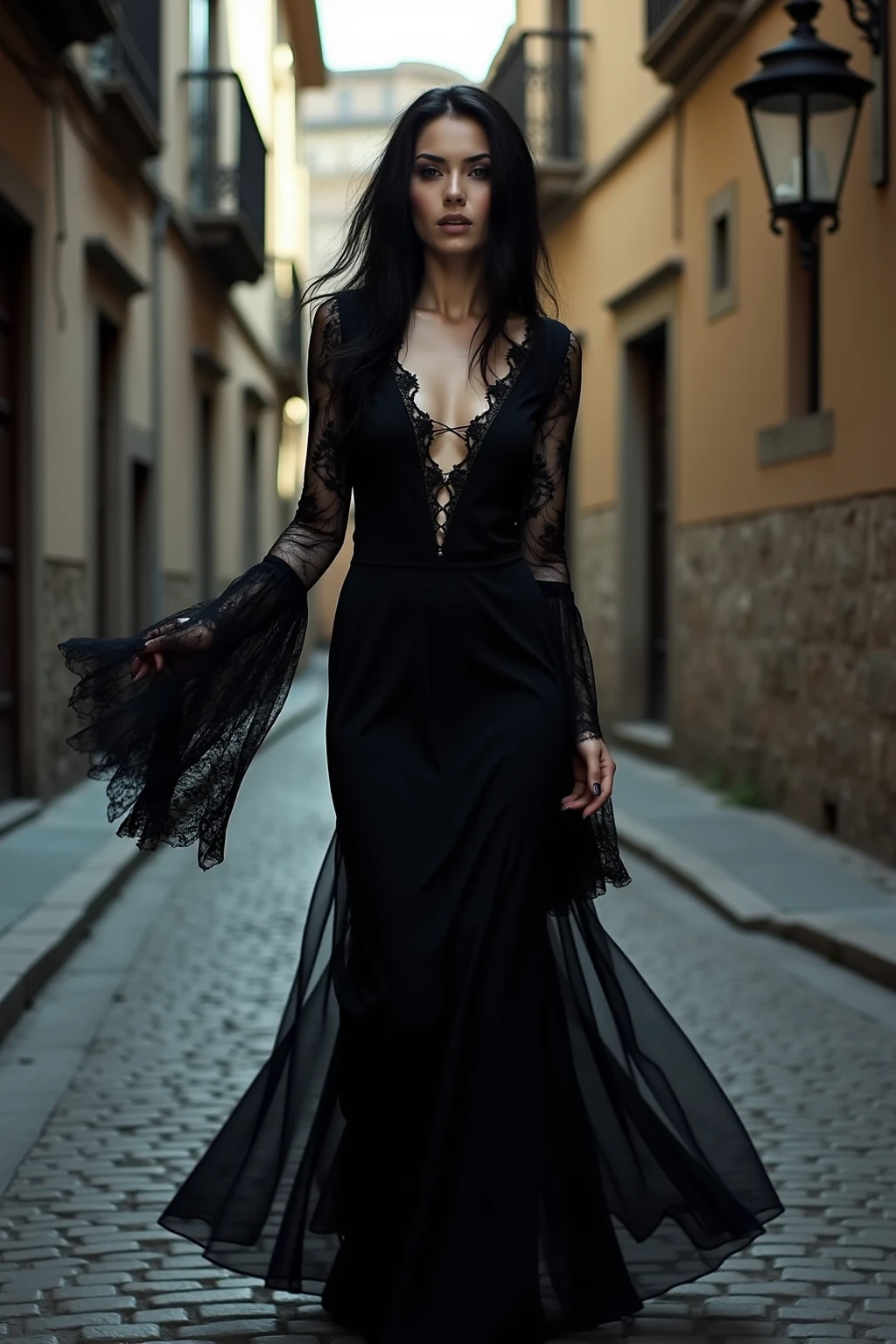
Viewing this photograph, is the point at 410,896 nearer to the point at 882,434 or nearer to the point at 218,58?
the point at 882,434

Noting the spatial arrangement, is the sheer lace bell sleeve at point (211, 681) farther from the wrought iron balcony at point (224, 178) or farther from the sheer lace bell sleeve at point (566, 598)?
the wrought iron balcony at point (224, 178)

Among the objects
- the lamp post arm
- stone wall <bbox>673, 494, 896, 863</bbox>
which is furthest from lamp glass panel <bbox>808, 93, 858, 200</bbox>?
stone wall <bbox>673, 494, 896, 863</bbox>

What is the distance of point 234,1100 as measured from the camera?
16.0 ft

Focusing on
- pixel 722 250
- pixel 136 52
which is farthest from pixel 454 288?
pixel 136 52

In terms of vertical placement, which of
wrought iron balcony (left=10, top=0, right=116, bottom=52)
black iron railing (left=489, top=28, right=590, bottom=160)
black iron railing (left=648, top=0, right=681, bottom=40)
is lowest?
wrought iron balcony (left=10, top=0, right=116, bottom=52)

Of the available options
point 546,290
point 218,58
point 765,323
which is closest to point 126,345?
point 765,323

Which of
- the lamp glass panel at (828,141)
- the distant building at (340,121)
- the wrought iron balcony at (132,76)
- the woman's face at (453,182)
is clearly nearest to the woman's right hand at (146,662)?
the woman's face at (453,182)

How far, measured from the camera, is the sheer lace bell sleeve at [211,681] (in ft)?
10.7

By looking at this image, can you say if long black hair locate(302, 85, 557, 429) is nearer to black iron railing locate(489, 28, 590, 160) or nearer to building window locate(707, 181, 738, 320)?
building window locate(707, 181, 738, 320)

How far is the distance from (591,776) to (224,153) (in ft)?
57.6

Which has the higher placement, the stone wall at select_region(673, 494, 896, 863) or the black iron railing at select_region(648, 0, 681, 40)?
the black iron railing at select_region(648, 0, 681, 40)

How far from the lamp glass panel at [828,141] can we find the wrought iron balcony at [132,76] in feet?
15.9

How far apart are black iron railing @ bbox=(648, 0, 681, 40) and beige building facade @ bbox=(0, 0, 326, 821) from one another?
135 inches

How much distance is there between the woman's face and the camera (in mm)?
3236
